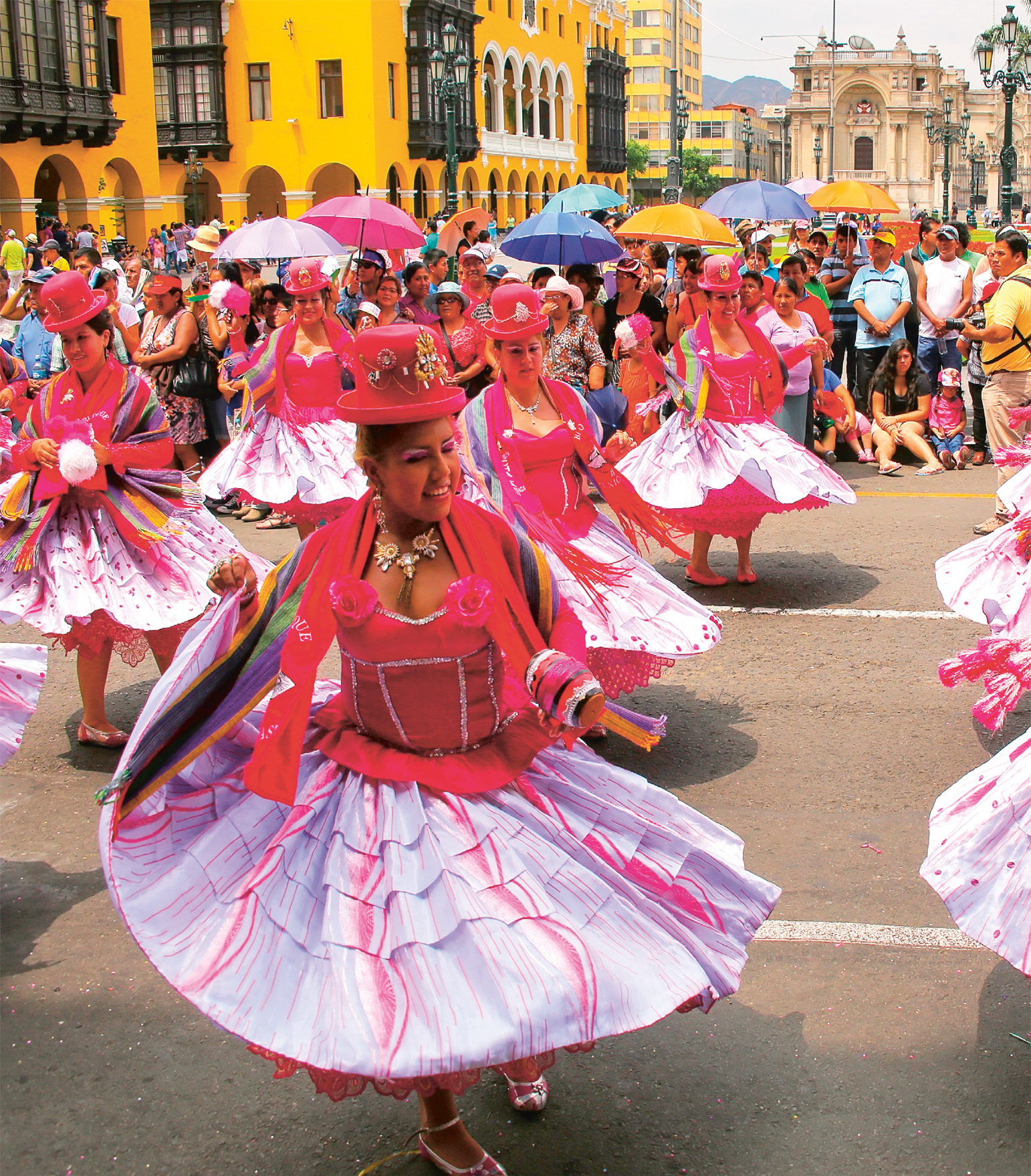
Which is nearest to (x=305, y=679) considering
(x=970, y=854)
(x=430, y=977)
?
(x=430, y=977)

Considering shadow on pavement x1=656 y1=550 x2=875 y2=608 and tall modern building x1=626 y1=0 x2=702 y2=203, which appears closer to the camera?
shadow on pavement x1=656 y1=550 x2=875 y2=608

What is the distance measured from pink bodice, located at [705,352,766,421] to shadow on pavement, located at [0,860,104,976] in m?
4.64

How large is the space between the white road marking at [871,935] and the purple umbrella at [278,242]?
30.4ft

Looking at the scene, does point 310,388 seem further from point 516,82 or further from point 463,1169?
point 516,82

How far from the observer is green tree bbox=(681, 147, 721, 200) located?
10906 centimetres

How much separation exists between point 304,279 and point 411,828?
6.21m

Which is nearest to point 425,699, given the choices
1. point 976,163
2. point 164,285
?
point 164,285

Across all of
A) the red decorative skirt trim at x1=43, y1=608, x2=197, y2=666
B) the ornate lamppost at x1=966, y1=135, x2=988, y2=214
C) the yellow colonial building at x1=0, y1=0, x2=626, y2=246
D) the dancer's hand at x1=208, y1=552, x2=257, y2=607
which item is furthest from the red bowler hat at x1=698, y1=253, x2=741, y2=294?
the ornate lamppost at x1=966, y1=135, x2=988, y2=214

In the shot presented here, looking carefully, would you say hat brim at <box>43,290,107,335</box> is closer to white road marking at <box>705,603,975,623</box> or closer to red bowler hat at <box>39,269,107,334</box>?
red bowler hat at <box>39,269,107,334</box>

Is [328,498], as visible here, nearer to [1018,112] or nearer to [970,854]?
[970,854]

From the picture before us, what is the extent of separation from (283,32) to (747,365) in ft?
166

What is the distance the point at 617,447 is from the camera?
19.0ft

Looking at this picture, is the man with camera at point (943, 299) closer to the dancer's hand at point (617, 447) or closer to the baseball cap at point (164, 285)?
the baseball cap at point (164, 285)

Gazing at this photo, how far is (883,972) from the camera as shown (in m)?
4.00
